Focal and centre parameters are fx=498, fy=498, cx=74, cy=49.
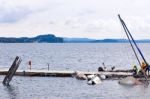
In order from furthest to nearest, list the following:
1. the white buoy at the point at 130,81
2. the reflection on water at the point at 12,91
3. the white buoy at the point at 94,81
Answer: the white buoy at the point at 94,81
the white buoy at the point at 130,81
the reflection on water at the point at 12,91

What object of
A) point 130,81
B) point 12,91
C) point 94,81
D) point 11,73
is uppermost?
point 11,73

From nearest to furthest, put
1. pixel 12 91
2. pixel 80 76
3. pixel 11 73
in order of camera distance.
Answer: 1. pixel 12 91
2. pixel 11 73
3. pixel 80 76

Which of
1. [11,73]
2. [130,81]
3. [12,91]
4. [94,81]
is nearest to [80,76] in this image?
[94,81]

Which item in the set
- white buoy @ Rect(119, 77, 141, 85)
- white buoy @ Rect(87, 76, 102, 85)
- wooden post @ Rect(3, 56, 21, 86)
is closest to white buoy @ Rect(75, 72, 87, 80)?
white buoy @ Rect(87, 76, 102, 85)

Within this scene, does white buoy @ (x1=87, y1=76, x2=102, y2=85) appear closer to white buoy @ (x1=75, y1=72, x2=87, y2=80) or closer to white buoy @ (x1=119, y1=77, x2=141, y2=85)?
white buoy @ (x1=75, y1=72, x2=87, y2=80)

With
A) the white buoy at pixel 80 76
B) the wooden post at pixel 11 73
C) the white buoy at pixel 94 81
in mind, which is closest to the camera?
the white buoy at pixel 94 81

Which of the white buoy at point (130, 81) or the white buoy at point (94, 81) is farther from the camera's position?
the white buoy at point (94, 81)

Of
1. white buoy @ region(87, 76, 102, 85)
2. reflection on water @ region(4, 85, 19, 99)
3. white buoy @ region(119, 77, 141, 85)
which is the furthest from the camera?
white buoy @ region(87, 76, 102, 85)

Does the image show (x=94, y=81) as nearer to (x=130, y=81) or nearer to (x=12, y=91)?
(x=130, y=81)

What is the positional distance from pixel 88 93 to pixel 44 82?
37.2 ft

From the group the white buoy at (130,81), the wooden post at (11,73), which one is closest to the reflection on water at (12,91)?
the wooden post at (11,73)

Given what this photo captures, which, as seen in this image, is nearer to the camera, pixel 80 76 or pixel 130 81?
pixel 130 81

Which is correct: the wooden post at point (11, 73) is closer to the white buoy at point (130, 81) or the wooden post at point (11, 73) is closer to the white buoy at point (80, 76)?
the white buoy at point (80, 76)

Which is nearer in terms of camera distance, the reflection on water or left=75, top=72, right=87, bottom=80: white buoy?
the reflection on water
